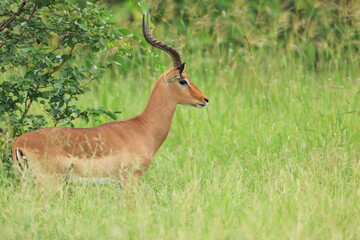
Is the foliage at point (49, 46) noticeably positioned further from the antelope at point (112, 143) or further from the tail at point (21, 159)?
the tail at point (21, 159)

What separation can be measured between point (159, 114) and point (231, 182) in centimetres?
85

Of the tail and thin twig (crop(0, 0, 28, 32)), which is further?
thin twig (crop(0, 0, 28, 32))

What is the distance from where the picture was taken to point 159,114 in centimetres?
576

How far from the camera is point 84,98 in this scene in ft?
29.1

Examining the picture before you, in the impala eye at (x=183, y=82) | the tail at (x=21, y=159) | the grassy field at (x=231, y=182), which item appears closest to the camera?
the grassy field at (x=231, y=182)

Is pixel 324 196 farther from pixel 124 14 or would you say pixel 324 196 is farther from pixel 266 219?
pixel 124 14

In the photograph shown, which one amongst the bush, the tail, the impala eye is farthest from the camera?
the impala eye

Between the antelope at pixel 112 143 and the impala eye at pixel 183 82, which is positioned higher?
the impala eye at pixel 183 82

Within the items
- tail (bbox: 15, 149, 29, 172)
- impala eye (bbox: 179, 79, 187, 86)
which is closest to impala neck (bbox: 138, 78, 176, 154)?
impala eye (bbox: 179, 79, 187, 86)

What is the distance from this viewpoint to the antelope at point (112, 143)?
16.3 ft

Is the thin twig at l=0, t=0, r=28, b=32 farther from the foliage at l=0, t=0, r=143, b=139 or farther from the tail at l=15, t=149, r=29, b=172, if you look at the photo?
the tail at l=15, t=149, r=29, b=172

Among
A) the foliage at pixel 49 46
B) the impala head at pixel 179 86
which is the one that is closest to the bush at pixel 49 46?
the foliage at pixel 49 46

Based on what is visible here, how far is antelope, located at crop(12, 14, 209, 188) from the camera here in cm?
495

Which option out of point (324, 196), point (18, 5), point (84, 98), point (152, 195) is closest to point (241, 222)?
point (324, 196)
